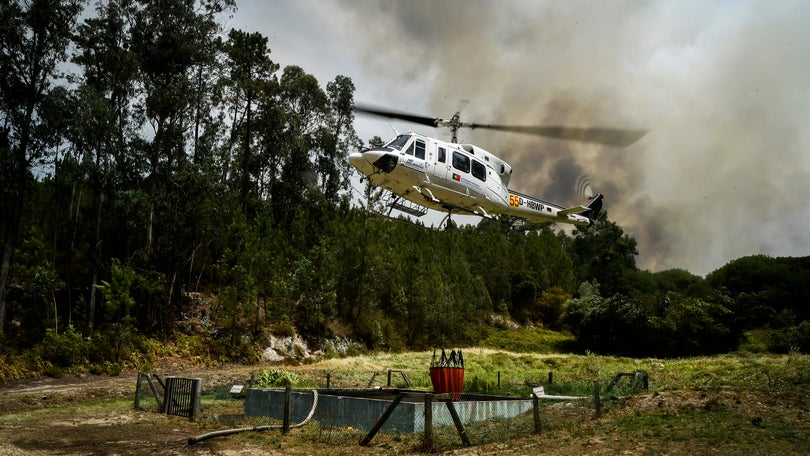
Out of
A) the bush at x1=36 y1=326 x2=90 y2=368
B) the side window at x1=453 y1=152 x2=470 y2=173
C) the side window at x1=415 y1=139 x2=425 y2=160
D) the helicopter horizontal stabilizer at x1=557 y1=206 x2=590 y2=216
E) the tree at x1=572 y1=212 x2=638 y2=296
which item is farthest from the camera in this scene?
the tree at x1=572 y1=212 x2=638 y2=296

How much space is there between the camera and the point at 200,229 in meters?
34.6

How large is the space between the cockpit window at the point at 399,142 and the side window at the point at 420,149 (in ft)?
1.19

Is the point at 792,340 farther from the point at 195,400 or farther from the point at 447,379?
the point at 195,400

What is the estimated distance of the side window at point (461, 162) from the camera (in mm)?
20453

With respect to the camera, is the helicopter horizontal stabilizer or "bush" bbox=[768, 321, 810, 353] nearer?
the helicopter horizontal stabilizer

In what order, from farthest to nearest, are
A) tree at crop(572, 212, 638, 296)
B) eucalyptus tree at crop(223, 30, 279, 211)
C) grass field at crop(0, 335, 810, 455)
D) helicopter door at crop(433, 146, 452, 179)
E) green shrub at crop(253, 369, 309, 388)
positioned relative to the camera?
tree at crop(572, 212, 638, 296) < eucalyptus tree at crop(223, 30, 279, 211) < green shrub at crop(253, 369, 309, 388) < helicopter door at crop(433, 146, 452, 179) < grass field at crop(0, 335, 810, 455)

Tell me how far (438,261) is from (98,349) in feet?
114

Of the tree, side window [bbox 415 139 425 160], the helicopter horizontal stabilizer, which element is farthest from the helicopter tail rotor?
the tree

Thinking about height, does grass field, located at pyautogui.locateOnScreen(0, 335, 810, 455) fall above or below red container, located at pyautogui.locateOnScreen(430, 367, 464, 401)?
below

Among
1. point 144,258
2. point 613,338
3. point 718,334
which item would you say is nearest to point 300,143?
point 144,258

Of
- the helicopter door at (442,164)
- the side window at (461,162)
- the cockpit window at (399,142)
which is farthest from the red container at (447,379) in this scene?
the side window at (461,162)

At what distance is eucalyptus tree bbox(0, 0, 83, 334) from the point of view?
27156 mm

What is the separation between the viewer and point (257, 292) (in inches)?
1355

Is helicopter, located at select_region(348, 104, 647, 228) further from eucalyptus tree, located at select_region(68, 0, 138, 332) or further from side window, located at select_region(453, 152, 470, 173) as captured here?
eucalyptus tree, located at select_region(68, 0, 138, 332)
